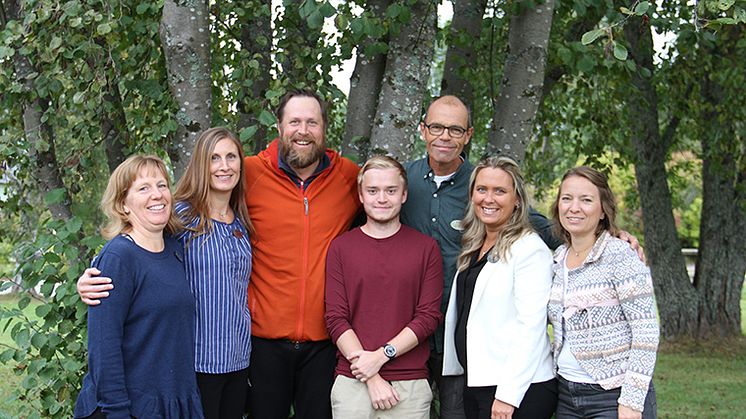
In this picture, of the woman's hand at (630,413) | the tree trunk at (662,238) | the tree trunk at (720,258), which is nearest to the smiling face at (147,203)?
the woman's hand at (630,413)

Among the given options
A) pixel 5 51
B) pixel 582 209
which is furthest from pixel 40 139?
pixel 582 209

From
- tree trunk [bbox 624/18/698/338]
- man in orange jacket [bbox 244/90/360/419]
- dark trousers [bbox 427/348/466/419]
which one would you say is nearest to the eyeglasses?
man in orange jacket [bbox 244/90/360/419]

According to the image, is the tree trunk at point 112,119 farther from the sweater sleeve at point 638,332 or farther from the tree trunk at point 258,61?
the sweater sleeve at point 638,332

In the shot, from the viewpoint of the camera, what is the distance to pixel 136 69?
202 inches

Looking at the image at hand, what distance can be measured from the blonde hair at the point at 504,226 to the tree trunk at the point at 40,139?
2.64 m

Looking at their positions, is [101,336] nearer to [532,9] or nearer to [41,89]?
[41,89]

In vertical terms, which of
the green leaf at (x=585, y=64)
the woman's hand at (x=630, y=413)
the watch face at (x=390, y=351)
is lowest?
the woman's hand at (x=630, y=413)

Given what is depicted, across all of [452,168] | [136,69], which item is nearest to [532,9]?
[452,168]

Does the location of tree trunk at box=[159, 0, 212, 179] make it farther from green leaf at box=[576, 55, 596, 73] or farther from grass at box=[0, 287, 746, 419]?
grass at box=[0, 287, 746, 419]

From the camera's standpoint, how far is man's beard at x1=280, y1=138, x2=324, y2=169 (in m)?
3.82

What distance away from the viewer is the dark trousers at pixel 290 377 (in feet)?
12.3

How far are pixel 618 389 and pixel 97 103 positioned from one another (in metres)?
3.27

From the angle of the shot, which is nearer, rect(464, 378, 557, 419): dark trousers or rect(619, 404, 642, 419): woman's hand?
rect(619, 404, 642, 419): woman's hand

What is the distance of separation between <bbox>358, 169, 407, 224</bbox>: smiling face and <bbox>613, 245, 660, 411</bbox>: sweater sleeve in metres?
1.02
